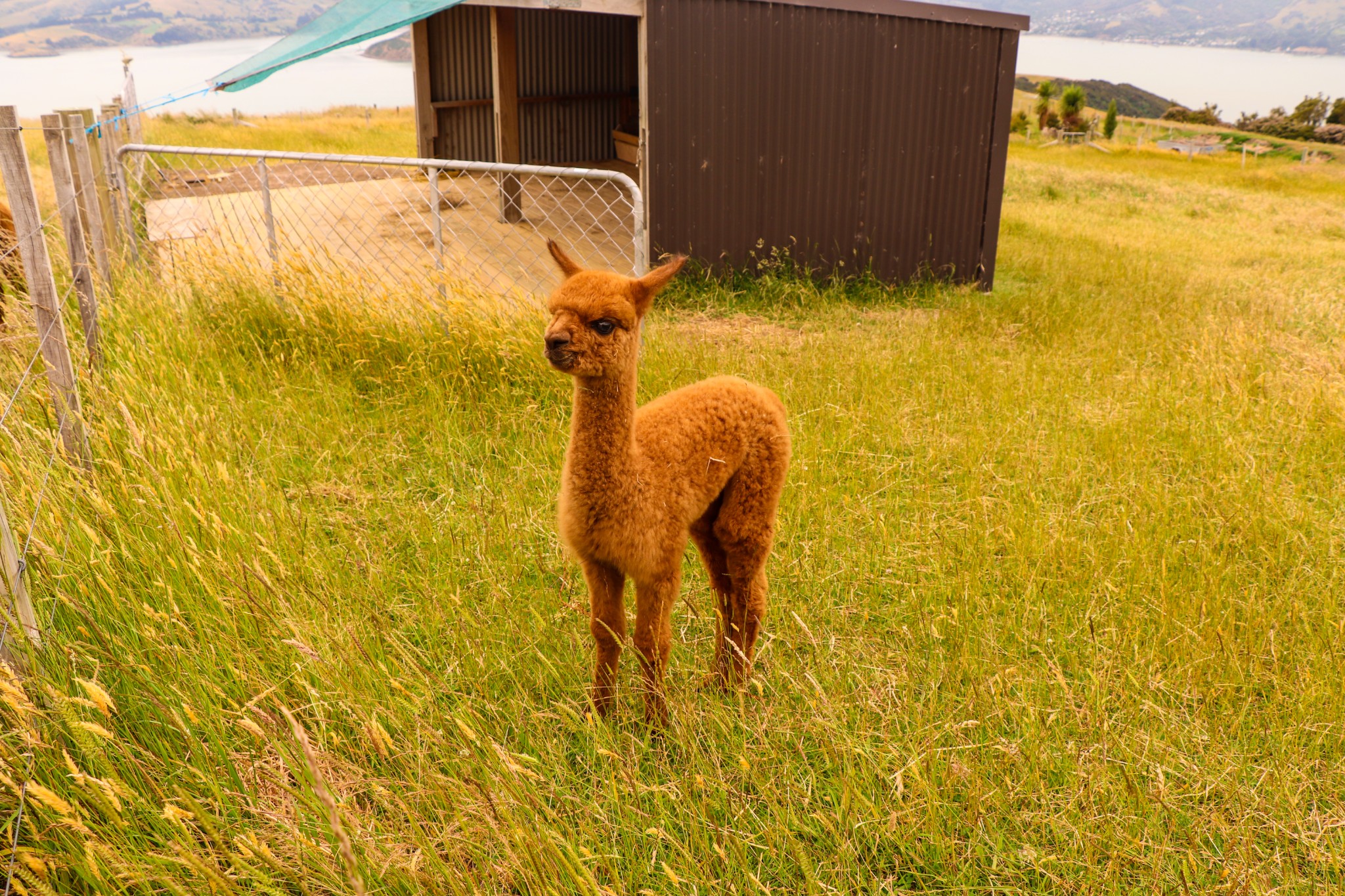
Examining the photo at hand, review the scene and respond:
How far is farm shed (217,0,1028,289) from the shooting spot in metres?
8.38

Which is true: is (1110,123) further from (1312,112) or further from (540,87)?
(540,87)

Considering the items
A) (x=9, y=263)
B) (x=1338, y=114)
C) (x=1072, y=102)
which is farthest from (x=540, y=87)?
(x=1338, y=114)

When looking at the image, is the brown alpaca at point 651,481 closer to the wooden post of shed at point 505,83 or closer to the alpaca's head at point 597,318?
the alpaca's head at point 597,318

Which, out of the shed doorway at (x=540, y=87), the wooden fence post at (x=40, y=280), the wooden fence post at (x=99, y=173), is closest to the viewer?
the wooden fence post at (x=40, y=280)

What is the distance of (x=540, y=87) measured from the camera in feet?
44.7

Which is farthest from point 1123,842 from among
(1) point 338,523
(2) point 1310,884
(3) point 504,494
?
(1) point 338,523

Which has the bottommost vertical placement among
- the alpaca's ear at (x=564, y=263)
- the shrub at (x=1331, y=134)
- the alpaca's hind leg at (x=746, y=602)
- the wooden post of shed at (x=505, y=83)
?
the alpaca's hind leg at (x=746, y=602)

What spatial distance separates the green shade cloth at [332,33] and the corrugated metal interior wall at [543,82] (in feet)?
15.9

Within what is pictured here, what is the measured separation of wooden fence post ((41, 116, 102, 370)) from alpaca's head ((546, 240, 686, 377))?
10.3 ft

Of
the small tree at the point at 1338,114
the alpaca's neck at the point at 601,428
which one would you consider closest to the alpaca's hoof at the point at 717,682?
the alpaca's neck at the point at 601,428

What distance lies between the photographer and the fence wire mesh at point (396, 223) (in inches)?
227

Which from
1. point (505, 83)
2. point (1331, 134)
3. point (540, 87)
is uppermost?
point (1331, 134)

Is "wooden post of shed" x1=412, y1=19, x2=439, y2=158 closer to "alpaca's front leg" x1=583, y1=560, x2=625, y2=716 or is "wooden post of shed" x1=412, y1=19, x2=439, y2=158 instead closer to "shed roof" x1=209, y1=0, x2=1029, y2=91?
"shed roof" x1=209, y1=0, x2=1029, y2=91

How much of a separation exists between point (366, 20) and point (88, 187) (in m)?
3.54
